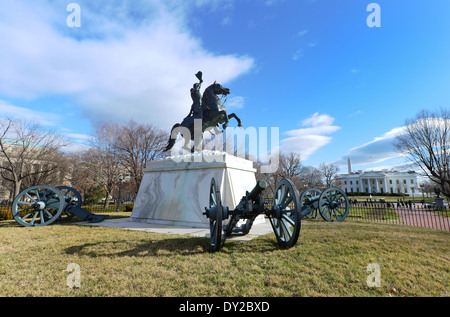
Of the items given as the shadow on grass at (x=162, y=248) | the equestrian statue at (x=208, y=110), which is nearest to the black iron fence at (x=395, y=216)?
the shadow on grass at (x=162, y=248)

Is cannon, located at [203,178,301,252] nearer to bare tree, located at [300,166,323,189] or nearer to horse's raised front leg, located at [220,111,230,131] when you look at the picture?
horse's raised front leg, located at [220,111,230,131]

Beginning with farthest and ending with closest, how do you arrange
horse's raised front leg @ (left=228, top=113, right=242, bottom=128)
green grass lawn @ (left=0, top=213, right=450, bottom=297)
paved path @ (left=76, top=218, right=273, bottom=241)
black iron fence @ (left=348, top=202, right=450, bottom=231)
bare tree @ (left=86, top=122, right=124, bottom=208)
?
bare tree @ (left=86, top=122, right=124, bottom=208), horse's raised front leg @ (left=228, top=113, right=242, bottom=128), black iron fence @ (left=348, top=202, right=450, bottom=231), paved path @ (left=76, top=218, right=273, bottom=241), green grass lawn @ (left=0, top=213, right=450, bottom=297)

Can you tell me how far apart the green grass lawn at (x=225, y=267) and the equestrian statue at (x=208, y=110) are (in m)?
5.76

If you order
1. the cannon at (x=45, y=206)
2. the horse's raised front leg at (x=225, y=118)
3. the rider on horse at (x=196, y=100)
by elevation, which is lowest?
the cannon at (x=45, y=206)

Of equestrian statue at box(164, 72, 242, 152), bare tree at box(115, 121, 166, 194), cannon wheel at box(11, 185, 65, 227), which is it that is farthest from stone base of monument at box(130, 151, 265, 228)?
bare tree at box(115, 121, 166, 194)

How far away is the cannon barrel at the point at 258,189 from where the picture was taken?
160 inches

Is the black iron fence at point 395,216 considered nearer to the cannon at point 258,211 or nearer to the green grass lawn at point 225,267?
the green grass lawn at point 225,267

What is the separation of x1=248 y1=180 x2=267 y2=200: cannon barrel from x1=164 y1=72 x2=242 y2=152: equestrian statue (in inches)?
229

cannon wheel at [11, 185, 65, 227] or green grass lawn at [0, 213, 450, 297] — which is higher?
cannon wheel at [11, 185, 65, 227]

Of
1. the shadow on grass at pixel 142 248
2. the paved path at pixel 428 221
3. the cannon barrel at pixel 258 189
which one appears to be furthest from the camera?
the paved path at pixel 428 221

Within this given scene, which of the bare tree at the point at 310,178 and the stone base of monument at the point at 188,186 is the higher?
the bare tree at the point at 310,178

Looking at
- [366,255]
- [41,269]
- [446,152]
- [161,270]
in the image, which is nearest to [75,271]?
[41,269]

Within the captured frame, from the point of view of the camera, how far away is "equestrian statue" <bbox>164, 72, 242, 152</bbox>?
9.69 meters

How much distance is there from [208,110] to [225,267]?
7513 millimetres
